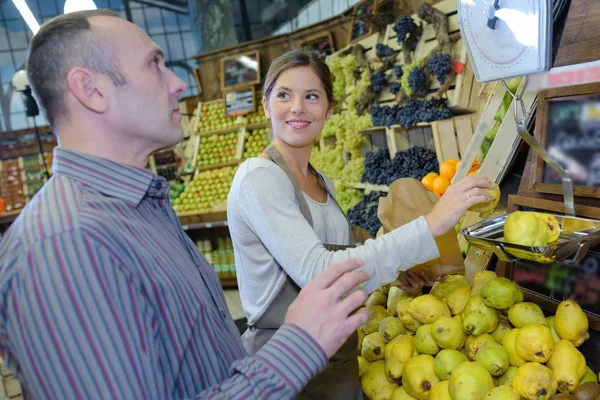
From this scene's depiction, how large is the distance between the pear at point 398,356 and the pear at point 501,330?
25 centimetres

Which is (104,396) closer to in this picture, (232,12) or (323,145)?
(323,145)

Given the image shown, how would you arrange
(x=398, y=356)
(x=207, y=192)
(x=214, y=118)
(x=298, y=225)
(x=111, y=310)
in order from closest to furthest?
(x=111, y=310) < (x=298, y=225) < (x=398, y=356) < (x=207, y=192) < (x=214, y=118)

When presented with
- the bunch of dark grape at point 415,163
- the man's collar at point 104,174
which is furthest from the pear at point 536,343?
the bunch of dark grape at point 415,163

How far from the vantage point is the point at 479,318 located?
4.70ft

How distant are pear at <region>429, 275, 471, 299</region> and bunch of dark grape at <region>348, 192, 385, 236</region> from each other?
6.85ft

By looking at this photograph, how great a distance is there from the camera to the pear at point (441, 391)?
4.35 feet

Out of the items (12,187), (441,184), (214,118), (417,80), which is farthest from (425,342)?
(12,187)

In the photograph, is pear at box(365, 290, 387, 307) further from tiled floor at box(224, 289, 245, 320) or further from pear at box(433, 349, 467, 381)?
tiled floor at box(224, 289, 245, 320)

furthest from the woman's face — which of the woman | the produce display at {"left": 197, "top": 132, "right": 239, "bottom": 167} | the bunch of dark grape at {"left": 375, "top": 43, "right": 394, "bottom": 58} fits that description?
the produce display at {"left": 197, "top": 132, "right": 239, "bottom": 167}

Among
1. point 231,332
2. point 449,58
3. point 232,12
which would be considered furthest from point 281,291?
point 232,12

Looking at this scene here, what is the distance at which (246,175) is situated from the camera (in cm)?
141

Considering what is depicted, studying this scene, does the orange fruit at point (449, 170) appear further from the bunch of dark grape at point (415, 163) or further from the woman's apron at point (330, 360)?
the woman's apron at point (330, 360)

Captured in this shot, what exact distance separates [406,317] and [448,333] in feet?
0.67

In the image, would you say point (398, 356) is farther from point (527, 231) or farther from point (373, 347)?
point (527, 231)
